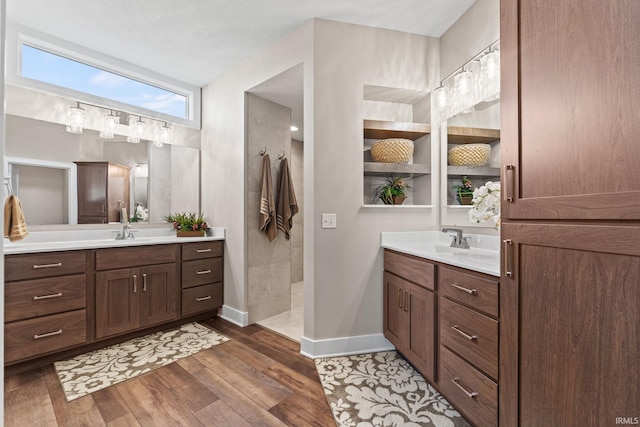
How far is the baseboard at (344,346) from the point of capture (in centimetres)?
233

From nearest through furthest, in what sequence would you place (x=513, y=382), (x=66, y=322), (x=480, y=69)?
(x=513, y=382), (x=480, y=69), (x=66, y=322)

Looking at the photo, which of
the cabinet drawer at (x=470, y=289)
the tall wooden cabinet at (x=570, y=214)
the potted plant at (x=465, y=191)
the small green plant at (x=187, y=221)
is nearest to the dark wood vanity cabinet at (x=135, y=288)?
the small green plant at (x=187, y=221)

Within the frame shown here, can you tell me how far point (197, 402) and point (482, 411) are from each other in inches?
60.5

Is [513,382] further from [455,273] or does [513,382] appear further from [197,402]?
[197,402]

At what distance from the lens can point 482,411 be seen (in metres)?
1.39

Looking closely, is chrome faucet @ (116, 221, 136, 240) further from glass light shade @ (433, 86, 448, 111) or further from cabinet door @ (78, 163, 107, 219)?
glass light shade @ (433, 86, 448, 111)

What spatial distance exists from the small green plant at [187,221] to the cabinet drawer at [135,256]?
1.21 feet

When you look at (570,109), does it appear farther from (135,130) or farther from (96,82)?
(96,82)

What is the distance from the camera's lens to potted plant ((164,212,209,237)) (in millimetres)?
3146

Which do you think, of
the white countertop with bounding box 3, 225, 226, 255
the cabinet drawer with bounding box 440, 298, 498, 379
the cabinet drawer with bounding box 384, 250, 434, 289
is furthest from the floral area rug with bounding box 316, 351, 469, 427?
the white countertop with bounding box 3, 225, 226, 255

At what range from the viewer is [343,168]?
7.80ft

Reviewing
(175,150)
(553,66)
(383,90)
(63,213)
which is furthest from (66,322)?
(553,66)

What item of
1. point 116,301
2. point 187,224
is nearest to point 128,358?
point 116,301

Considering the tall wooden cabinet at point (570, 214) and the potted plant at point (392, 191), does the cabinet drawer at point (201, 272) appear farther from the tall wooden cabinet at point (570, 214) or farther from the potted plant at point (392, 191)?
the tall wooden cabinet at point (570, 214)
